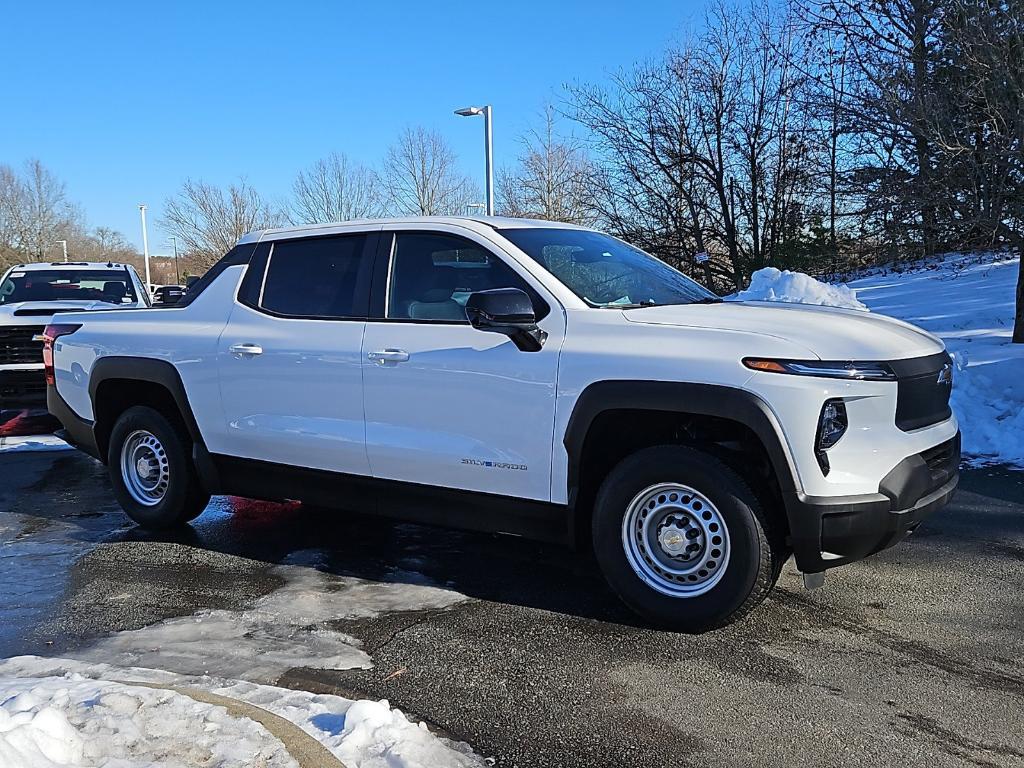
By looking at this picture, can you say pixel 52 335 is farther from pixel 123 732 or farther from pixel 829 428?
pixel 829 428

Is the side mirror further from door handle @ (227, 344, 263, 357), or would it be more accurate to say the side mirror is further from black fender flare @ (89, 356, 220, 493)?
black fender flare @ (89, 356, 220, 493)

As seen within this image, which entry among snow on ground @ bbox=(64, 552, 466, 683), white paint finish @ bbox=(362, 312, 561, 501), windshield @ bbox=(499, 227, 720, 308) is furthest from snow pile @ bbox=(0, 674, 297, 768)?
windshield @ bbox=(499, 227, 720, 308)

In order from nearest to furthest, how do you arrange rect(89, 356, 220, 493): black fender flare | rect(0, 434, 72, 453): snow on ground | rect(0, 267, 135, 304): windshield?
rect(89, 356, 220, 493): black fender flare < rect(0, 434, 72, 453): snow on ground < rect(0, 267, 135, 304): windshield

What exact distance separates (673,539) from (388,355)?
1704 mm

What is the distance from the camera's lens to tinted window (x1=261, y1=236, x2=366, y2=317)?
4.84 m

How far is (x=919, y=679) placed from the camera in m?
3.37

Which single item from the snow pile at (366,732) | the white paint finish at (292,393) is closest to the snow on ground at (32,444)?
the white paint finish at (292,393)

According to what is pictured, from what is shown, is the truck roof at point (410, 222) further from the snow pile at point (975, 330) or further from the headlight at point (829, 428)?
the snow pile at point (975, 330)

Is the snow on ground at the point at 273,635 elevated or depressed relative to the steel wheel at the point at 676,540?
depressed

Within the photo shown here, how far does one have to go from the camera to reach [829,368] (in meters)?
3.50

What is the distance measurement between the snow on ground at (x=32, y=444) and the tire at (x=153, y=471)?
120 inches

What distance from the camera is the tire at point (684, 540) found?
3680 millimetres

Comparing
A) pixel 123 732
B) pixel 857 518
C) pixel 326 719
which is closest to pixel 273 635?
pixel 326 719

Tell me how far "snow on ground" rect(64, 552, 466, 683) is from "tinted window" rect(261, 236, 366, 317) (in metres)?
1.49
